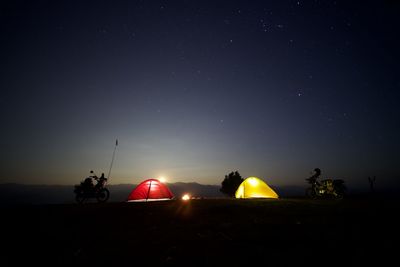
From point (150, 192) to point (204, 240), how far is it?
1149 cm

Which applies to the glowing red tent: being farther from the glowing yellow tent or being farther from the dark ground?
the dark ground

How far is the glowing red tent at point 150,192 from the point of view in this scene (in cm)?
1454

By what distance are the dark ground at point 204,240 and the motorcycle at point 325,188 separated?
40.8ft

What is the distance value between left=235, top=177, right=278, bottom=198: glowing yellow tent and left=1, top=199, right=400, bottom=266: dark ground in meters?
10.1

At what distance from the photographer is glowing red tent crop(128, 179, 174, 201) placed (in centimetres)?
1454

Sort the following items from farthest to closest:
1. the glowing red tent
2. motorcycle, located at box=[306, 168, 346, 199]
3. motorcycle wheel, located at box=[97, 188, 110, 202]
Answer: motorcycle, located at box=[306, 168, 346, 199] → motorcycle wheel, located at box=[97, 188, 110, 202] → the glowing red tent

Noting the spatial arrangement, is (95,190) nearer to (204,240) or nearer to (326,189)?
(204,240)

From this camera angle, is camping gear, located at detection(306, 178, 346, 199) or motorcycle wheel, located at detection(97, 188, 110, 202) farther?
camping gear, located at detection(306, 178, 346, 199)

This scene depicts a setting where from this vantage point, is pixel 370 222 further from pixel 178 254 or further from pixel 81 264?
pixel 81 264

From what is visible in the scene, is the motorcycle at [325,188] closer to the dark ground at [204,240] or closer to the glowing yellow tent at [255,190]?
the glowing yellow tent at [255,190]

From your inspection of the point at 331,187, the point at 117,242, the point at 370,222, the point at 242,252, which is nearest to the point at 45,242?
the point at 117,242

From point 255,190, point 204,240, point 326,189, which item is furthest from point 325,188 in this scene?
point 204,240

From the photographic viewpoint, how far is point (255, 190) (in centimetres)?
1625

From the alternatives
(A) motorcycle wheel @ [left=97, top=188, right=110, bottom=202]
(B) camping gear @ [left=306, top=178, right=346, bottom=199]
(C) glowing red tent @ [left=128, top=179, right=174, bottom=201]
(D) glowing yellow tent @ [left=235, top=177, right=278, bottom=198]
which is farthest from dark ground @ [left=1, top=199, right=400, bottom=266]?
(B) camping gear @ [left=306, top=178, right=346, bottom=199]
